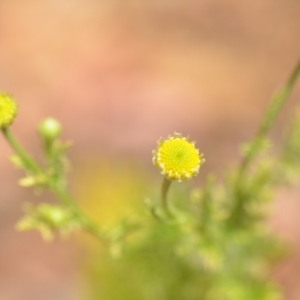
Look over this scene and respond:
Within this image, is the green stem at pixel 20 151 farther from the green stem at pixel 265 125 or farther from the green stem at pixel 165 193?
the green stem at pixel 265 125

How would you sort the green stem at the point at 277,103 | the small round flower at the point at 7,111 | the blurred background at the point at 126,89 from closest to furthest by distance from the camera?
the small round flower at the point at 7,111, the green stem at the point at 277,103, the blurred background at the point at 126,89

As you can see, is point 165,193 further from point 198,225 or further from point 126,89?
point 126,89

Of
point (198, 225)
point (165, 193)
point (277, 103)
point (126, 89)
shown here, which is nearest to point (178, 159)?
point (165, 193)

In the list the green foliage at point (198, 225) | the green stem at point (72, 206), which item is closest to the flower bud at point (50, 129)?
the green foliage at point (198, 225)

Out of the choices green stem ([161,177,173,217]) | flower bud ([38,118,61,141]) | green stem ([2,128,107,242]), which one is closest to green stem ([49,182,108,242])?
green stem ([2,128,107,242])

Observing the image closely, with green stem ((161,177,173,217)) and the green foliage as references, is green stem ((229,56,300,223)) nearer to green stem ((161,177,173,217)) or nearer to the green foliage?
the green foliage

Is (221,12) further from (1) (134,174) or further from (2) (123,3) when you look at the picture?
(1) (134,174)

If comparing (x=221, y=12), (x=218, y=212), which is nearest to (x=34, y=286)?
(x=218, y=212)
